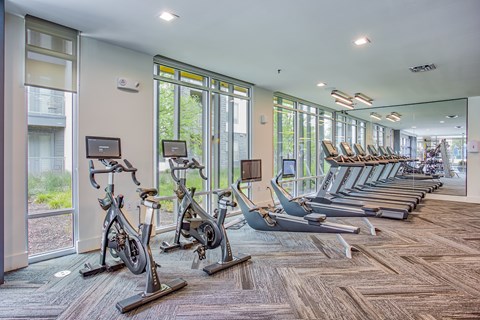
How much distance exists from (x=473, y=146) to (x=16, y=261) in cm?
920

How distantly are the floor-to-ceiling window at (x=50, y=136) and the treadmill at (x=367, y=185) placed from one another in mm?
5183

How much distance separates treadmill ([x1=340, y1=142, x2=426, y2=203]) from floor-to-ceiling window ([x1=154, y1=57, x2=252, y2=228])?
90.1 inches

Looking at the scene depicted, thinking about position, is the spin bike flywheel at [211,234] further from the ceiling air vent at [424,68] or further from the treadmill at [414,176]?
the treadmill at [414,176]

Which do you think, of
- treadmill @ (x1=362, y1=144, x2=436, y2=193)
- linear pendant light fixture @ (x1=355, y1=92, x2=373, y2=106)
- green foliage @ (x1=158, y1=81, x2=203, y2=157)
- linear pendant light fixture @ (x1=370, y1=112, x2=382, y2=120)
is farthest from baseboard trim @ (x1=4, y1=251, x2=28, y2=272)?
linear pendant light fixture @ (x1=370, y1=112, x2=382, y2=120)

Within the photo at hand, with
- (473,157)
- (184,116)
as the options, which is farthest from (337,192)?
(473,157)

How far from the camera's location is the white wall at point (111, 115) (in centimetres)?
359

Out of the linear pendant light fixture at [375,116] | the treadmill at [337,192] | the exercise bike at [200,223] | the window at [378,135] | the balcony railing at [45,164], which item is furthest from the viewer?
the window at [378,135]

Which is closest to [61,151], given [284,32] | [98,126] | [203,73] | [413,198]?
[98,126]

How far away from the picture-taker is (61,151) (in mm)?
3588

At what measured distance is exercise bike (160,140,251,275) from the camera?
319cm

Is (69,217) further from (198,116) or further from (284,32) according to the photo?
(284,32)

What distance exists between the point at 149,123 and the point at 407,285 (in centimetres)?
374

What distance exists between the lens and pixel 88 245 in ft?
12.0

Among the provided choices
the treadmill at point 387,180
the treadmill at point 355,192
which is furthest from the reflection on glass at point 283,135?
the treadmill at point 387,180
